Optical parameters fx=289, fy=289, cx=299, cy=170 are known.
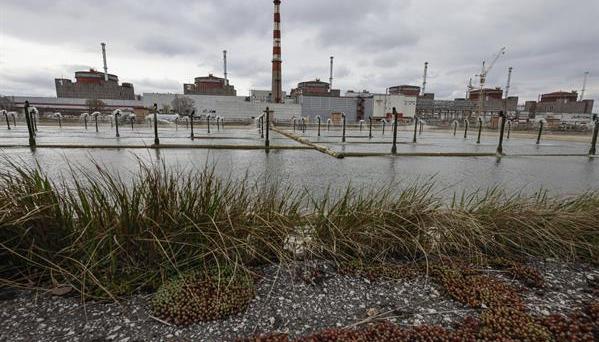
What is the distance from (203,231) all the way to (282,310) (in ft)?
2.81

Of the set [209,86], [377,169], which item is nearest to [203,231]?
[377,169]

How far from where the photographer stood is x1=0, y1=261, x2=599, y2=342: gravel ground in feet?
5.27

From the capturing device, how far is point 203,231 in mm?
2227

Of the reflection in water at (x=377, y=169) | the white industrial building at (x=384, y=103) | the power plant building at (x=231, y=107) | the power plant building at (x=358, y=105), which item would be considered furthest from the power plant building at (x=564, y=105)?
the reflection in water at (x=377, y=169)

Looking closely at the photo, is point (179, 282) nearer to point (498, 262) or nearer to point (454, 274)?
point (454, 274)

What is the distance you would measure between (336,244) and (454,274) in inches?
36.3

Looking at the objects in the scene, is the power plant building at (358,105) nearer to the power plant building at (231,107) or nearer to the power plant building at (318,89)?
the power plant building at (231,107)

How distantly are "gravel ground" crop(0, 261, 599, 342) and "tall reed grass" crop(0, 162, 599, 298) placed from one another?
0.16 m

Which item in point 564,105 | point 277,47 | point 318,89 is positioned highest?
point 277,47

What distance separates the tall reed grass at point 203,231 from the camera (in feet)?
6.67

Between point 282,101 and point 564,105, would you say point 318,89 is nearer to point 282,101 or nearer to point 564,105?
point 282,101

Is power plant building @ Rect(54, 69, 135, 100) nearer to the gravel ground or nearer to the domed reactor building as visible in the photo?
the domed reactor building

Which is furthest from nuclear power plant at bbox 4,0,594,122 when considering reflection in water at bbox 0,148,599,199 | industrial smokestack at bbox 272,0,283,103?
reflection in water at bbox 0,148,599,199

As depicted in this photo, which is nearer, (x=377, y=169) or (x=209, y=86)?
(x=377, y=169)
